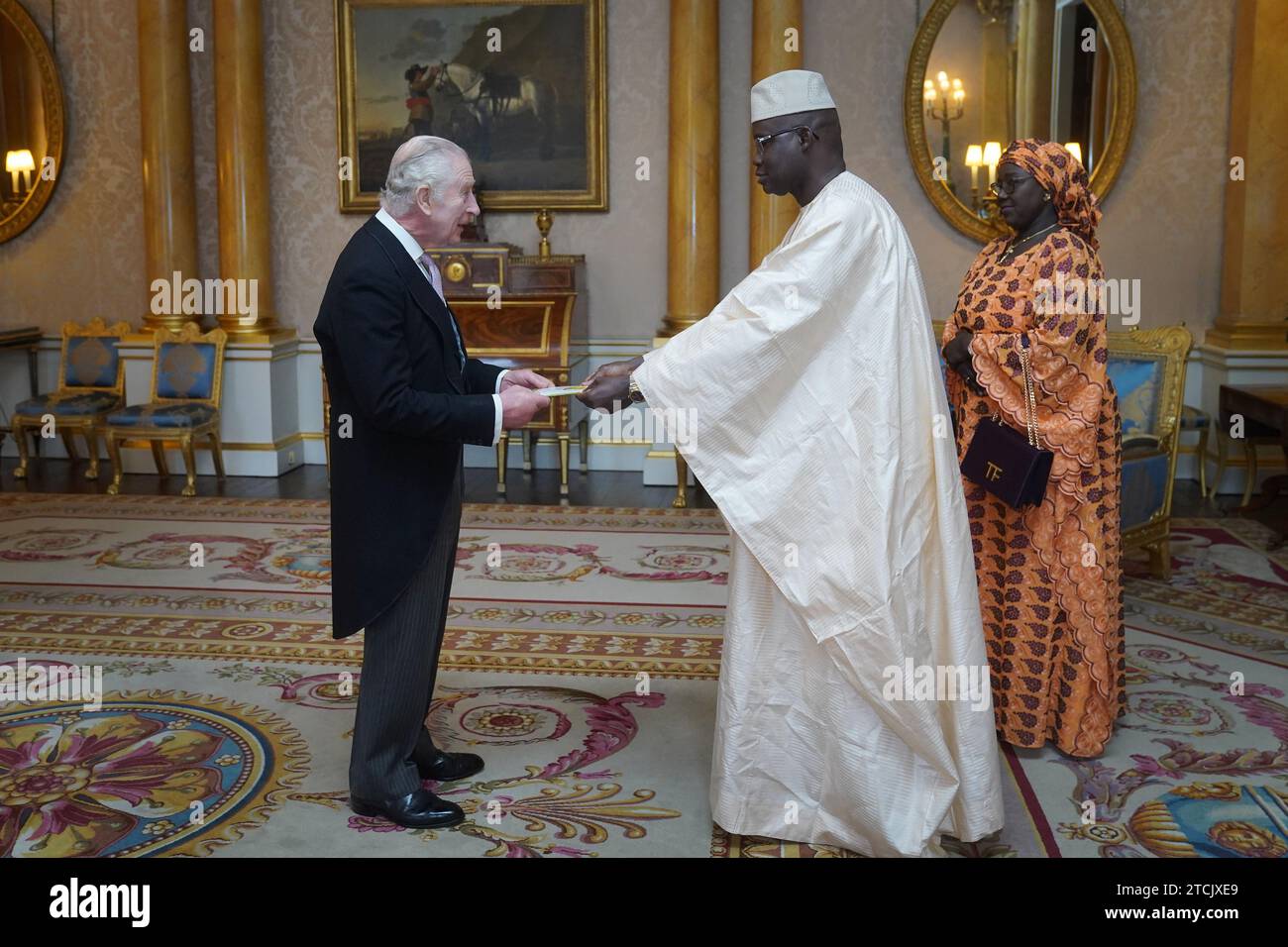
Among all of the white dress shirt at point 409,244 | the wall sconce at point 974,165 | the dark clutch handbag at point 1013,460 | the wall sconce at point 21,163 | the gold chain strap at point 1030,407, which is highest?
the wall sconce at point 21,163

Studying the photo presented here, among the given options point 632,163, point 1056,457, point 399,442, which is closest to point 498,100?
point 632,163

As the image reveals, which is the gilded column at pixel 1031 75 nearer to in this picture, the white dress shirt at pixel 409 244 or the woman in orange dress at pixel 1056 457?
the woman in orange dress at pixel 1056 457

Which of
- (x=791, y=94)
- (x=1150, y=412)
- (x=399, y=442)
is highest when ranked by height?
(x=791, y=94)

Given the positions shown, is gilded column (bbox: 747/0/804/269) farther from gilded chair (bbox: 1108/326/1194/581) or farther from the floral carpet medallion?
the floral carpet medallion

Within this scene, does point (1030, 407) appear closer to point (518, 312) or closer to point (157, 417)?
point (518, 312)

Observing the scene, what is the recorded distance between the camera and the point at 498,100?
8.83m

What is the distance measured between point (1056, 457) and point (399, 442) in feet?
6.52

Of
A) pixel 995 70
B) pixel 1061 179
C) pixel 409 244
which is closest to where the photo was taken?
pixel 409 244

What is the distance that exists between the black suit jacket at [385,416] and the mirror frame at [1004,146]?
19.1ft

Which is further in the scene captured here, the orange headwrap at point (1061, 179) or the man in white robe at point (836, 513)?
the orange headwrap at point (1061, 179)

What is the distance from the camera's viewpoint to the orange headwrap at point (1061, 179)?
4.00 m

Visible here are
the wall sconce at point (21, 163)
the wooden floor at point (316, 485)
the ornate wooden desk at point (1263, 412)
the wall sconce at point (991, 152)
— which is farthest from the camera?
the wall sconce at point (21, 163)

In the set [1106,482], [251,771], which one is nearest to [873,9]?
[1106,482]

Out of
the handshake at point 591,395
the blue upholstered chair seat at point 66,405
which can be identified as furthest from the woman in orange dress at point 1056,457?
the blue upholstered chair seat at point 66,405
